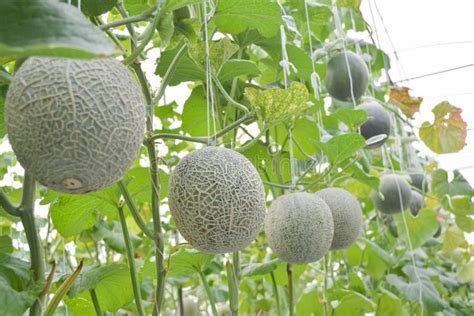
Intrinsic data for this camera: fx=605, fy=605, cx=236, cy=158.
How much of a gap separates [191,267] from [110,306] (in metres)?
0.25

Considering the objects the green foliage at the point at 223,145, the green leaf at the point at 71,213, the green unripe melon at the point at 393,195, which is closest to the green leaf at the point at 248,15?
the green foliage at the point at 223,145

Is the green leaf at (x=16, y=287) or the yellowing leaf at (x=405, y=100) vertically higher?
the yellowing leaf at (x=405, y=100)

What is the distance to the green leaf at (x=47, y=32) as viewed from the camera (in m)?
0.54

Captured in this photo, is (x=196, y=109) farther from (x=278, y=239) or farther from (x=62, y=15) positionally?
(x=62, y=15)

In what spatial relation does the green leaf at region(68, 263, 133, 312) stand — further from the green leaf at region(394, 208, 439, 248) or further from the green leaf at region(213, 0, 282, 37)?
the green leaf at region(394, 208, 439, 248)

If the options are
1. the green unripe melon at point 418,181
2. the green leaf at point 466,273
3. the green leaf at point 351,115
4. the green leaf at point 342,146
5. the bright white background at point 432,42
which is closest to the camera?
the green leaf at point 342,146

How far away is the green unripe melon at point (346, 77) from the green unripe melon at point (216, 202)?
101 cm

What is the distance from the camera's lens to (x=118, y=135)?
795 millimetres

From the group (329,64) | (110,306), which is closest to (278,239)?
(110,306)

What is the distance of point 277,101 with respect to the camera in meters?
1.24

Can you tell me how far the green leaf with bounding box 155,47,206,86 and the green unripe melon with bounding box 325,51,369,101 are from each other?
0.63 m

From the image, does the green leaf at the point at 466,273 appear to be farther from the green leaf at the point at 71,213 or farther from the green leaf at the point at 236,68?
the green leaf at the point at 71,213

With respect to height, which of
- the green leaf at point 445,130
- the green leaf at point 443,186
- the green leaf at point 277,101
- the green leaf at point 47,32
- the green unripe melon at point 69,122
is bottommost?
the green leaf at point 443,186

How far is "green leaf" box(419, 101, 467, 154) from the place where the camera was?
2.52m
